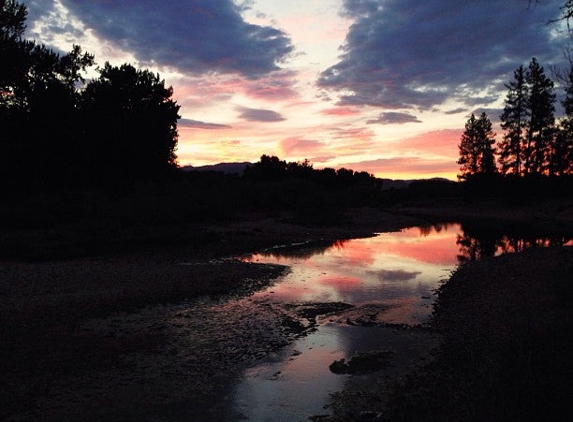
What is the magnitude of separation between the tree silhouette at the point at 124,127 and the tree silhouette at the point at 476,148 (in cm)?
4968

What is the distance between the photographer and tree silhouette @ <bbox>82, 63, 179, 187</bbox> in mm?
35625

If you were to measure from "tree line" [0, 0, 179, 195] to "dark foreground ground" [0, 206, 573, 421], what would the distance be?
44.6ft

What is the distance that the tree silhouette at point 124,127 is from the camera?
117ft

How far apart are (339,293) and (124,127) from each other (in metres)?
27.3

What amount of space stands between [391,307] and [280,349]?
508cm

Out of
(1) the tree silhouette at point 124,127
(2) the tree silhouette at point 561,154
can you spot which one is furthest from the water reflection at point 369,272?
(2) the tree silhouette at point 561,154

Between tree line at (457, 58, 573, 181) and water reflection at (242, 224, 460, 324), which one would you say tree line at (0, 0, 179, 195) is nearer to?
water reflection at (242, 224, 460, 324)

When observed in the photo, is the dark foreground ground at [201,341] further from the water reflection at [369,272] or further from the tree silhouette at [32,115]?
the tree silhouette at [32,115]

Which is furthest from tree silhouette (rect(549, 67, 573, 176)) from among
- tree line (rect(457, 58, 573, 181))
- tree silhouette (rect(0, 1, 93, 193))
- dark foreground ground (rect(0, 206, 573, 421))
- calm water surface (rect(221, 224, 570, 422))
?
tree silhouette (rect(0, 1, 93, 193))

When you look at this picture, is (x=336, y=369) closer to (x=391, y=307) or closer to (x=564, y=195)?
(x=391, y=307)

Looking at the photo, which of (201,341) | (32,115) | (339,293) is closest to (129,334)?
(201,341)

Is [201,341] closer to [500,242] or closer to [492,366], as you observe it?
[492,366]

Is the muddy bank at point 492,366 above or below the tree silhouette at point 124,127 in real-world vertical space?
below

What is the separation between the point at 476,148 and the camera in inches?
2798
